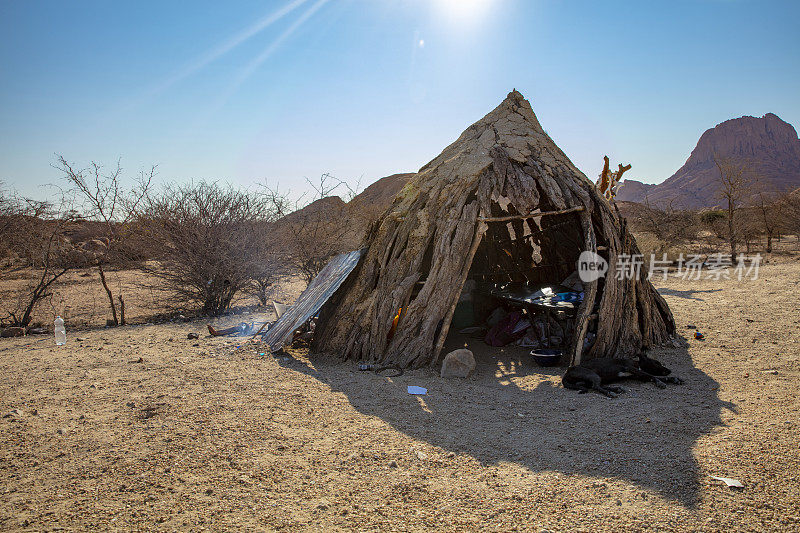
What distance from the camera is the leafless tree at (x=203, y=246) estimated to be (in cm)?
918

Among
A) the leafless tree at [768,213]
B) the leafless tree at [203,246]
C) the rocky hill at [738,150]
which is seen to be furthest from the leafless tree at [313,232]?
the rocky hill at [738,150]

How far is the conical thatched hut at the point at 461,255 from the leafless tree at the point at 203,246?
3.71m

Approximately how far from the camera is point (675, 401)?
4387 millimetres

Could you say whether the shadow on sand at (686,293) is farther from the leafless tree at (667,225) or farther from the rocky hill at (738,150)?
the rocky hill at (738,150)

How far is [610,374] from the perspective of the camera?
4.93 metres

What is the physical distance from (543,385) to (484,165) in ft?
10.5

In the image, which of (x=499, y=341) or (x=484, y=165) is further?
(x=499, y=341)

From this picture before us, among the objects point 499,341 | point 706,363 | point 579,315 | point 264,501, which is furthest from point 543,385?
point 264,501

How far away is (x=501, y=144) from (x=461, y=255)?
2.26 m

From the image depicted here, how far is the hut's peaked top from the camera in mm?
6660

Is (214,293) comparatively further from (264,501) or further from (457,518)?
(457,518)

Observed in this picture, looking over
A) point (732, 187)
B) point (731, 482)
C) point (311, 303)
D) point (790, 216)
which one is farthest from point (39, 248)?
point (790, 216)

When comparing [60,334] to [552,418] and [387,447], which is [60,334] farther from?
[552,418]

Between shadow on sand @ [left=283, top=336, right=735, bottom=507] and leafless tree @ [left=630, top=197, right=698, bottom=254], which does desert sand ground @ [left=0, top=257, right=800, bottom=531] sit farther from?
leafless tree @ [left=630, top=197, right=698, bottom=254]
